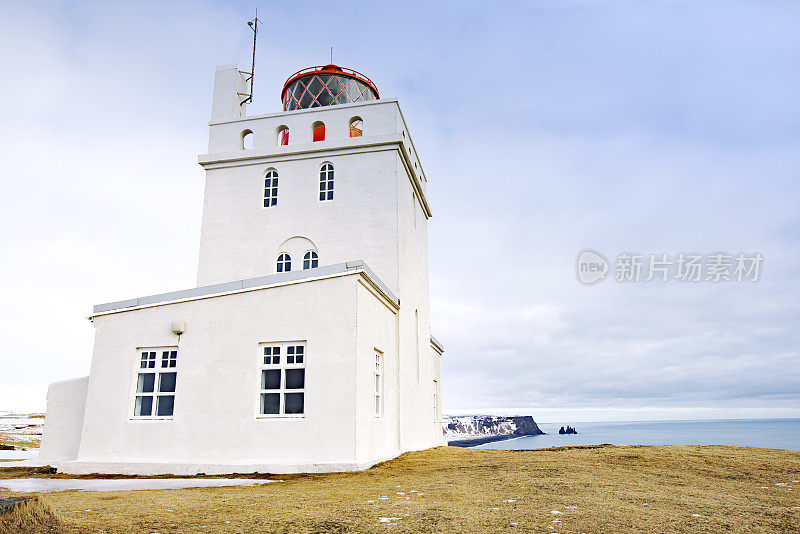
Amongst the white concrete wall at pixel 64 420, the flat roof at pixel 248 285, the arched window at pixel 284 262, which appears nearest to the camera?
the flat roof at pixel 248 285

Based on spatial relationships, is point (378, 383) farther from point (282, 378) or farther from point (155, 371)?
point (155, 371)

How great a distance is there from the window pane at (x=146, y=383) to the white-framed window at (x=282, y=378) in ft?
8.47

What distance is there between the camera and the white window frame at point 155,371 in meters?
11.5

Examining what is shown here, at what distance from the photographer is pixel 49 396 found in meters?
13.1

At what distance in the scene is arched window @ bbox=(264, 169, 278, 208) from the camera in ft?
53.3

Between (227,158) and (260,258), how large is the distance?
332cm

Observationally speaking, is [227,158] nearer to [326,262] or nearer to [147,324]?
[326,262]

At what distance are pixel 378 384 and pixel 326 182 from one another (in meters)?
6.38

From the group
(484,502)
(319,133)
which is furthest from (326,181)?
(484,502)

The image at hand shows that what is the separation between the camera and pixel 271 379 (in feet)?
36.3

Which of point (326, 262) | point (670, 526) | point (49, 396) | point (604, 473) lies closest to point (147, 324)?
point (49, 396)

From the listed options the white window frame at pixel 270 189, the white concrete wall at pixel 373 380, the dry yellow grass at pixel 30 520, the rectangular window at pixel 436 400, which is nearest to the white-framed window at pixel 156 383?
the white concrete wall at pixel 373 380

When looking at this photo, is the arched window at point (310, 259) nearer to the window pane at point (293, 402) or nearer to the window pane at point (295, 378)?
the window pane at point (295, 378)

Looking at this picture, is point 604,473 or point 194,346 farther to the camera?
point 194,346
